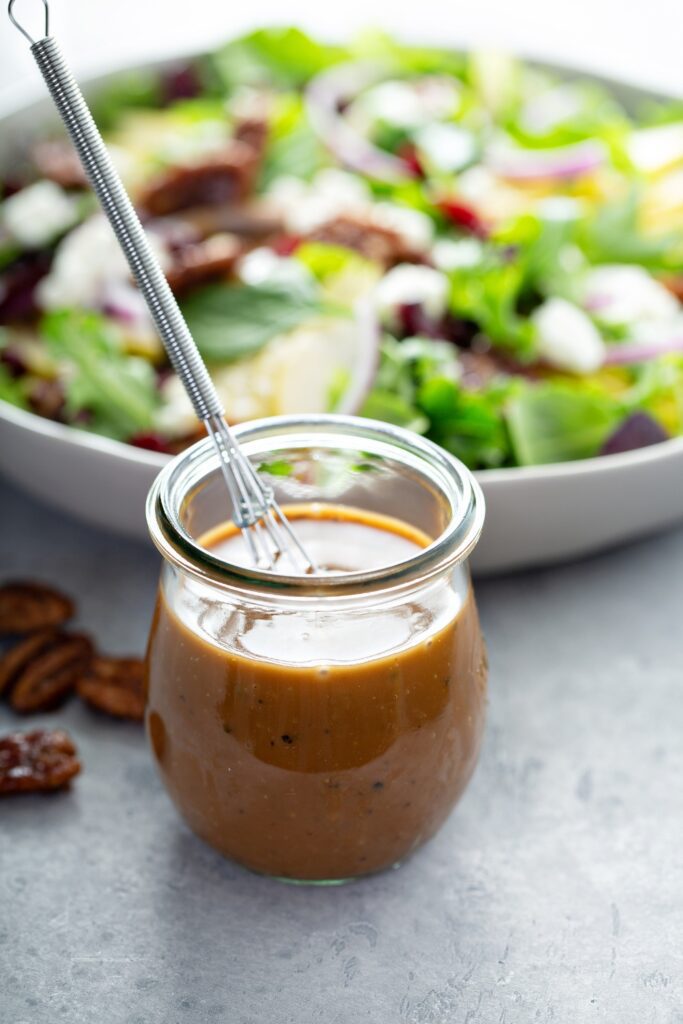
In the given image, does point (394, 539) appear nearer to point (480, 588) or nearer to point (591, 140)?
point (480, 588)

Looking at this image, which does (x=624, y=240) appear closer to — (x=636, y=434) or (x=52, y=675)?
(x=636, y=434)

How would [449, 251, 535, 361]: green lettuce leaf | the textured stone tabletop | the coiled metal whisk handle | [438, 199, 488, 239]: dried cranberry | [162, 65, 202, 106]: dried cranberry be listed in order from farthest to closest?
[162, 65, 202, 106]: dried cranberry < [438, 199, 488, 239]: dried cranberry < [449, 251, 535, 361]: green lettuce leaf < the textured stone tabletop < the coiled metal whisk handle

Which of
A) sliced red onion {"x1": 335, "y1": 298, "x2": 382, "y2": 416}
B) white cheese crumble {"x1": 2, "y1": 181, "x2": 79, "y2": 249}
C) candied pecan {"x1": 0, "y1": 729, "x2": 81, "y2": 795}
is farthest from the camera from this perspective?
white cheese crumble {"x1": 2, "y1": 181, "x2": 79, "y2": 249}

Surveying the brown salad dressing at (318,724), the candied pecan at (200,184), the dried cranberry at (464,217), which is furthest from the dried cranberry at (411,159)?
the brown salad dressing at (318,724)

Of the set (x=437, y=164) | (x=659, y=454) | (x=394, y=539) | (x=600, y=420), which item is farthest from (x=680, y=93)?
(x=394, y=539)

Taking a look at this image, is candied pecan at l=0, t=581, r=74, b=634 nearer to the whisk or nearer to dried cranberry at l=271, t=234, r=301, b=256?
the whisk

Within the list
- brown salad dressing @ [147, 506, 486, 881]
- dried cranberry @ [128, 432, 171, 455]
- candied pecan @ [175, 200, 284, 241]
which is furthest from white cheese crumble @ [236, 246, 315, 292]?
brown salad dressing @ [147, 506, 486, 881]
